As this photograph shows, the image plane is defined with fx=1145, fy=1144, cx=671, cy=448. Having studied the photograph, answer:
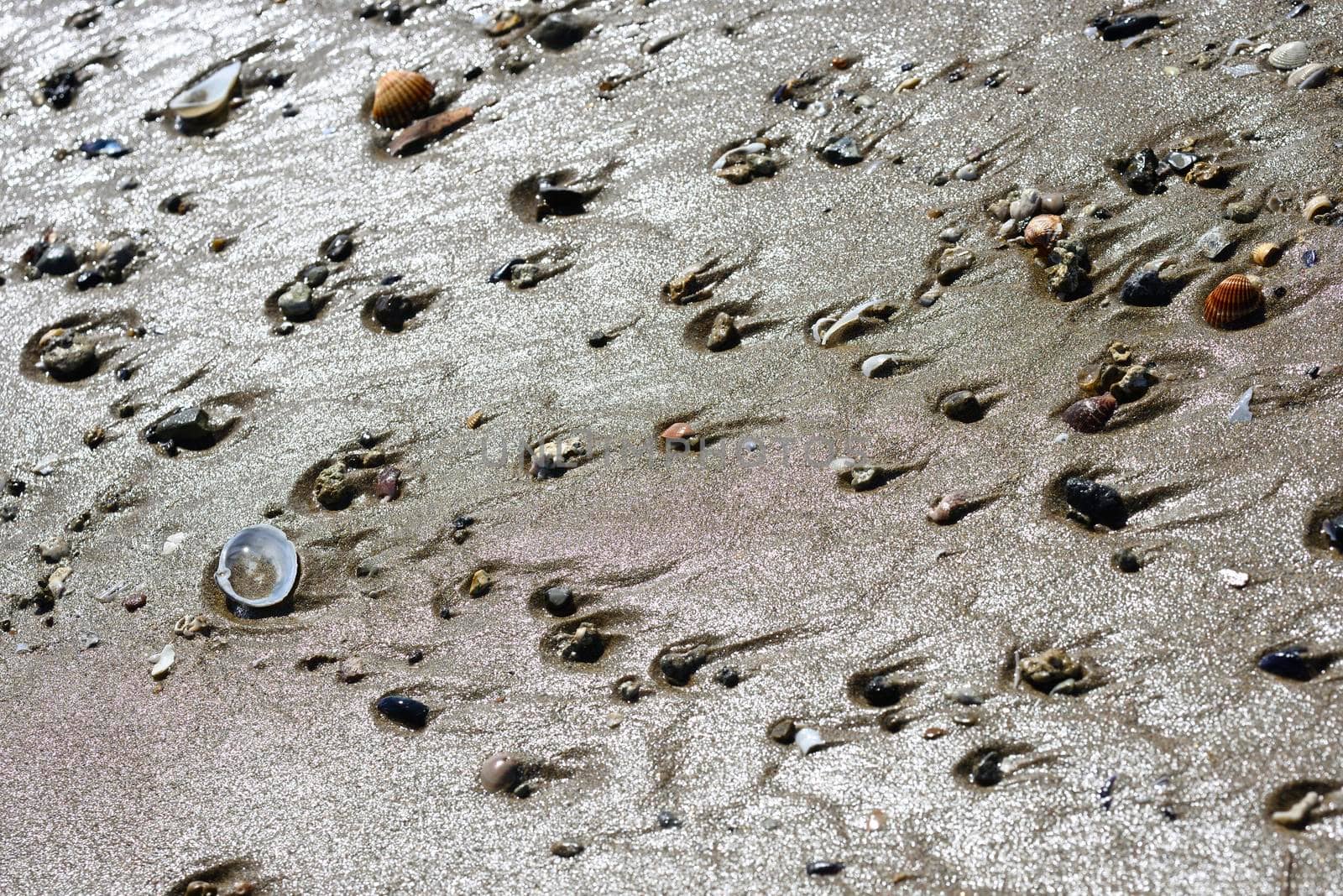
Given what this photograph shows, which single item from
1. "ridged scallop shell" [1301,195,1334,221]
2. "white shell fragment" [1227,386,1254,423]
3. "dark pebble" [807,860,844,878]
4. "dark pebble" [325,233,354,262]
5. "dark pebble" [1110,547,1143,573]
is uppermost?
"dark pebble" [325,233,354,262]

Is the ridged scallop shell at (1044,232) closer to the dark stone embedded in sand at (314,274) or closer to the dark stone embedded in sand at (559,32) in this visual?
the dark stone embedded in sand at (559,32)

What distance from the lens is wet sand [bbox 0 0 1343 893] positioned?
8.82 ft

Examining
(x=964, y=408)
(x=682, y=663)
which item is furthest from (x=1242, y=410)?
(x=682, y=663)

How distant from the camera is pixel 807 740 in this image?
A: 9.21ft

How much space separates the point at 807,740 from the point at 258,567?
6.16ft

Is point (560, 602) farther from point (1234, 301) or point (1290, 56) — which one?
point (1290, 56)

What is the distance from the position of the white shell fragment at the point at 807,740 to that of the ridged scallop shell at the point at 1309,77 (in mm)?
3003

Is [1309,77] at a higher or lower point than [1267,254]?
higher

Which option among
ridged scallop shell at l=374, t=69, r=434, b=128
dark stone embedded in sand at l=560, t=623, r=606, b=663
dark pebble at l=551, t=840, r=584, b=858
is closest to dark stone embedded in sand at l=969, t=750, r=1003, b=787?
dark pebble at l=551, t=840, r=584, b=858

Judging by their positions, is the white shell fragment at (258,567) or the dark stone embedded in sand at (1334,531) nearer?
the dark stone embedded in sand at (1334,531)

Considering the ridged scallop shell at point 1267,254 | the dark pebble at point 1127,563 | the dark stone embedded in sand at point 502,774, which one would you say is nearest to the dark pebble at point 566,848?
the dark stone embedded in sand at point 502,774

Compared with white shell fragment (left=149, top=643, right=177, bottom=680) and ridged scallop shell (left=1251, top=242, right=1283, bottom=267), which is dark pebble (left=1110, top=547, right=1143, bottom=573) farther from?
white shell fragment (left=149, top=643, right=177, bottom=680)

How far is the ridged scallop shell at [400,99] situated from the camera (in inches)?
198

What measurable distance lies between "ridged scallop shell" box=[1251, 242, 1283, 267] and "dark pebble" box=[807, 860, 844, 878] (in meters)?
2.33
